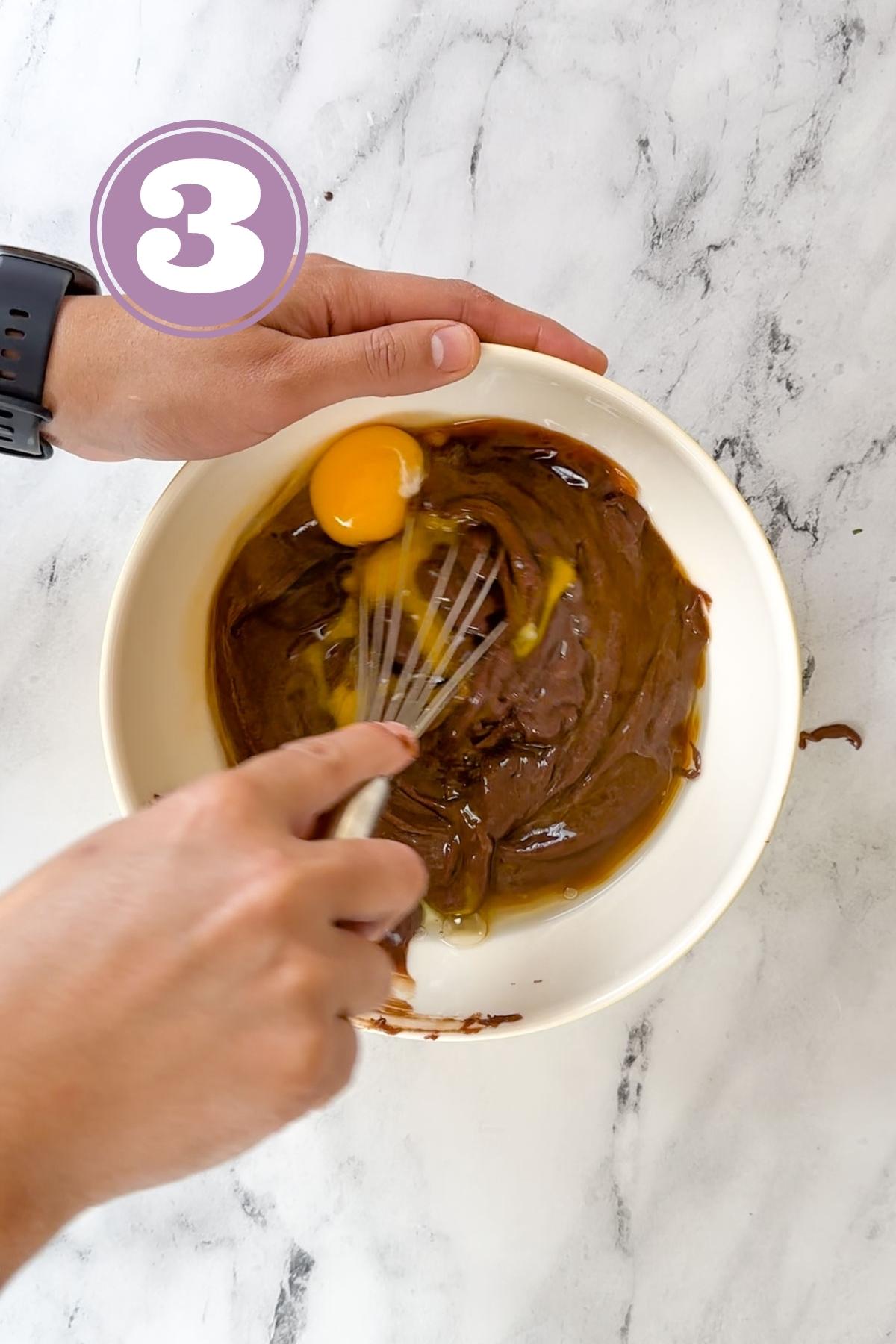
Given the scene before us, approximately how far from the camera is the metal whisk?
99 centimetres

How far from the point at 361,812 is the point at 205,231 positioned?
21.7 inches

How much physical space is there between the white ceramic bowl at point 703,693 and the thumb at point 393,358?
3 cm

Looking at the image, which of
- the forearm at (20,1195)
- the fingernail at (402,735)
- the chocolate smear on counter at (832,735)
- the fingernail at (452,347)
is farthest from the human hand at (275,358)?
the forearm at (20,1195)

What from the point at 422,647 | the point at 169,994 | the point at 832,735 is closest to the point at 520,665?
the point at 422,647

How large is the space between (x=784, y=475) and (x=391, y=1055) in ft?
2.33

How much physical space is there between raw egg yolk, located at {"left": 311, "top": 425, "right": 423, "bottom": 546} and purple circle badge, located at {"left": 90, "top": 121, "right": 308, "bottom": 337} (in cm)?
14

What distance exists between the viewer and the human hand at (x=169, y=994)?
22.7 inches

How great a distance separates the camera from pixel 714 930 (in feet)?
3.48

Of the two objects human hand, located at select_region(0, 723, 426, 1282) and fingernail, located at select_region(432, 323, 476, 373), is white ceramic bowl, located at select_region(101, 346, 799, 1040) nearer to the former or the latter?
fingernail, located at select_region(432, 323, 476, 373)

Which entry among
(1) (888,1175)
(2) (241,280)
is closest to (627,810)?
(1) (888,1175)

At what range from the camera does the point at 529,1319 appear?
1064mm

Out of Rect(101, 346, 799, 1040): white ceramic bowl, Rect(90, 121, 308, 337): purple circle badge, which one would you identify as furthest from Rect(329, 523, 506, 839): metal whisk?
Rect(90, 121, 308, 337): purple circle badge

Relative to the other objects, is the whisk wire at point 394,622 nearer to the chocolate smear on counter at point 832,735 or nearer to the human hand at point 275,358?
the human hand at point 275,358

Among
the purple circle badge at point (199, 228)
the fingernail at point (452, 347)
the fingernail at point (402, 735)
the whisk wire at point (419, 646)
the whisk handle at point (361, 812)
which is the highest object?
the fingernail at point (452, 347)
